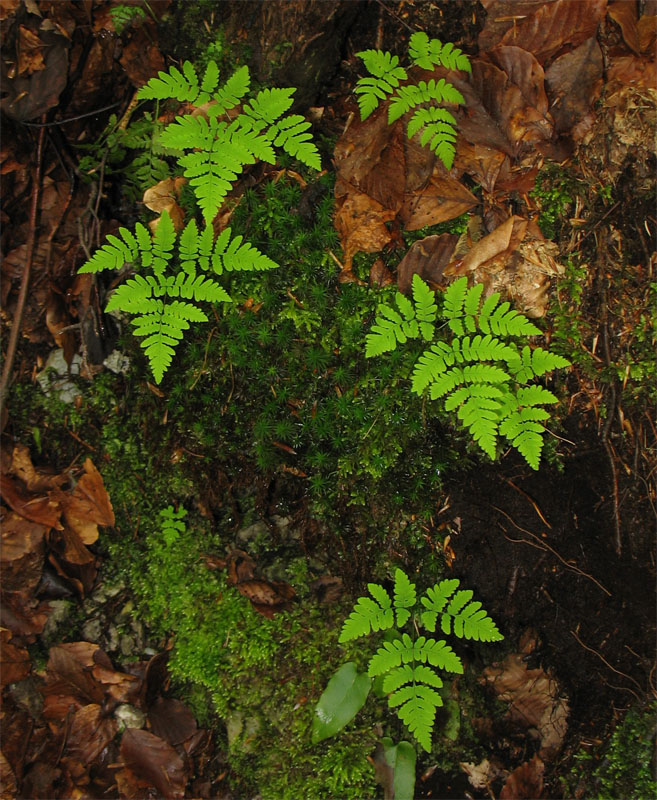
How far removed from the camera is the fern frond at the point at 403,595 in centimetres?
341

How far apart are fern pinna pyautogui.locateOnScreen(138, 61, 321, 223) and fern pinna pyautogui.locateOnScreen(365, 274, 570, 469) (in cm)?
101

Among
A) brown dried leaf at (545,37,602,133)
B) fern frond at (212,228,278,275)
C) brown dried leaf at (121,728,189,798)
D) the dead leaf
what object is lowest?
brown dried leaf at (121,728,189,798)

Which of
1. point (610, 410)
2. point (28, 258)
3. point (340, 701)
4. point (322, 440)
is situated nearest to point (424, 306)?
point (322, 440)

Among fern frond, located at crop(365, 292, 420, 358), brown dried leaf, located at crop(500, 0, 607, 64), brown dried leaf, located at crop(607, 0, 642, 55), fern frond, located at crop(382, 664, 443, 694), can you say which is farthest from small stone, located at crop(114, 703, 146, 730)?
brown dried leaf, located at crop(607, 0, 642, 55)

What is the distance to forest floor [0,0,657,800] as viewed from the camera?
3.39 meters

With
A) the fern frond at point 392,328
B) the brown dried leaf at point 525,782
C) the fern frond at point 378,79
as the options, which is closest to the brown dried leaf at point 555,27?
the fern frond at point 378,79

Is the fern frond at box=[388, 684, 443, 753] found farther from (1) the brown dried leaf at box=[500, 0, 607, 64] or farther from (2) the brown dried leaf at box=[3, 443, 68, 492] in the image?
(1) the brown dried leaf at box=[500, 0, 607, 64]

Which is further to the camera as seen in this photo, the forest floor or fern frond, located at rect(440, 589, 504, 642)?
the forest floor

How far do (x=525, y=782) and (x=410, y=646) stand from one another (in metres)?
1.22

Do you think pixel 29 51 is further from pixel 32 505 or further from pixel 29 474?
pixel 32 505

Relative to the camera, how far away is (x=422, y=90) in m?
3.25

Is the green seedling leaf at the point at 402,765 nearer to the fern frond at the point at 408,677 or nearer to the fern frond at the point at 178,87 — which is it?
the fern frond at the point at 408,677

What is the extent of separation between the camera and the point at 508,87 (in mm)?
3303

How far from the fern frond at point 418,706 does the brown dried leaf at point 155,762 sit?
1.65 m
